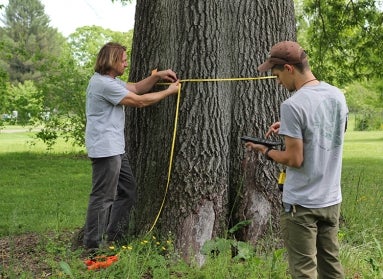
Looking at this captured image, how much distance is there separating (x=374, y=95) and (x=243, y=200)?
36783 mm

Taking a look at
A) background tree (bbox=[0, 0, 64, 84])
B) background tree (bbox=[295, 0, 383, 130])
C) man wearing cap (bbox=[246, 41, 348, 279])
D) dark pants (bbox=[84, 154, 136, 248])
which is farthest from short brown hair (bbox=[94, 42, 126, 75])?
background tree (bbox=[0, 0, 64, 84])

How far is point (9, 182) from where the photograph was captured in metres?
12.4

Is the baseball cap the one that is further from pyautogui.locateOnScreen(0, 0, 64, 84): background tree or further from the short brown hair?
pyautogui.locateOnScreen(0, 0, 64, 84): background tree

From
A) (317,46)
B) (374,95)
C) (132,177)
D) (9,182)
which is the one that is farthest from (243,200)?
(374,95)

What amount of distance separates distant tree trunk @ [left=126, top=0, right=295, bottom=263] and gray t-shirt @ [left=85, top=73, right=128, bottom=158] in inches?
14.5

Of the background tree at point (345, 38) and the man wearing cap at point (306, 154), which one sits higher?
the background tree at point (345, 38)

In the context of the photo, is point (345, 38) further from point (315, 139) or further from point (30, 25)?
point (30, 25)

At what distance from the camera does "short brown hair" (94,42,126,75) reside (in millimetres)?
5418

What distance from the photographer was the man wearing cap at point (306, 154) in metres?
3.80

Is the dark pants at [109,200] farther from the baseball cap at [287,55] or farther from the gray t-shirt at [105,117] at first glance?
the baseball cap at [287,55]

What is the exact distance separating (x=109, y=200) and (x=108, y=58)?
1190 mm

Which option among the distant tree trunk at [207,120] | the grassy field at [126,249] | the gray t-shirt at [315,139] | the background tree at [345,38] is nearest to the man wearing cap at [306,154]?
the gray t-shirt at [315,139]

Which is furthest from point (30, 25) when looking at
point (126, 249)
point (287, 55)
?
point (287, 55)

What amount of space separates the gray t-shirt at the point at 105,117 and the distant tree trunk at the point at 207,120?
37cm
